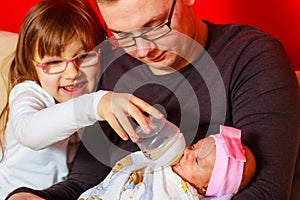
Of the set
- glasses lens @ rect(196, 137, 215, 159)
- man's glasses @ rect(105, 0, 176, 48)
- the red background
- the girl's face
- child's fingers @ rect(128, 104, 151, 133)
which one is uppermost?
man's glasses @ rect(105, 0, 176, 48)

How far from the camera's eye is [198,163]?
1410 mm

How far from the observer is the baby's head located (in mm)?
1350

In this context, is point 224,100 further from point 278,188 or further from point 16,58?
point 16,58

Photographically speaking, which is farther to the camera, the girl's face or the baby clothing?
the girl's face

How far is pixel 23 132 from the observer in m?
1.53

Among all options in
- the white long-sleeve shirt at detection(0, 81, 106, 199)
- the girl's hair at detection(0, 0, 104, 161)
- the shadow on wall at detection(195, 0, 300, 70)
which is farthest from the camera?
the shadow on wall at detection(195, 0, 300, 70)

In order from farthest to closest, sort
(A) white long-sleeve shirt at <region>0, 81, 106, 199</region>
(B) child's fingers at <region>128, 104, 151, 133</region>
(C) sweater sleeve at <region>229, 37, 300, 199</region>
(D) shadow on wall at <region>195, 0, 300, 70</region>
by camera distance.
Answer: (D) shadow on wall at <region>195, 0, 300, 70</region> < (A) white long-sleeve shirt at <region>0, 81, 106, 199</region> < (C) sweater sleeve at <region>229, 37, 300, 199</region> < (B) child's fingers at <region>128, 104, 151, 133</region>

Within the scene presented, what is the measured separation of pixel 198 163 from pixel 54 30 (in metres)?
0.64

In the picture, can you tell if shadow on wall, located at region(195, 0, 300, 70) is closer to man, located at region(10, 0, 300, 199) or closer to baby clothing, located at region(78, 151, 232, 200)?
man, located at region(10, 0, 300, 199)

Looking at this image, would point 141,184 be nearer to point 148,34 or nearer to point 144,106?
point 144,106

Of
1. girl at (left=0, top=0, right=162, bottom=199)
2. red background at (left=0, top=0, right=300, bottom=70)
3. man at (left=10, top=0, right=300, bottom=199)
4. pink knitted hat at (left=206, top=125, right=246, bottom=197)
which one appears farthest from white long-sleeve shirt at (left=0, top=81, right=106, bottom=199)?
red background at (left=0, top=0, right=300, bottom=70)

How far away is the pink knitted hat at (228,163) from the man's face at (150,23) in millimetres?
272

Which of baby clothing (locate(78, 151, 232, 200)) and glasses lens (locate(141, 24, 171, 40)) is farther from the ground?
glasses lens (locate(141, 24, 171, 40))

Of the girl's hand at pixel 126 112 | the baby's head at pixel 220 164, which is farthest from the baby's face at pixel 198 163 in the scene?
the girl's hand at pixel 126 112
